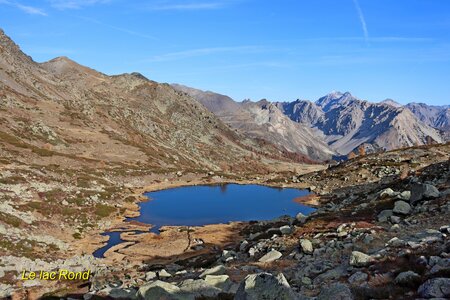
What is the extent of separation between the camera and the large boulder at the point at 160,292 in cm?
2415

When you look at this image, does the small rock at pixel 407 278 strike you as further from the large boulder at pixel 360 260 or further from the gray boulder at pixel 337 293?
the large boulder at pixel 360 260

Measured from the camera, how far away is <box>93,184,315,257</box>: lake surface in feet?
309

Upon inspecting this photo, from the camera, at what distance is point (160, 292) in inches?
963

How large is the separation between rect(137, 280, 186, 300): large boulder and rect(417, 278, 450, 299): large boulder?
13.5 m

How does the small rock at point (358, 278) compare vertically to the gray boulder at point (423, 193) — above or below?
below

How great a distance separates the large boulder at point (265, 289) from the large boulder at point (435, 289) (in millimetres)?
5741

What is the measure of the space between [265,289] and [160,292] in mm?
8256

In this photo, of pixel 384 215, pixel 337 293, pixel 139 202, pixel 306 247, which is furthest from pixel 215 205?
pixel 337 293

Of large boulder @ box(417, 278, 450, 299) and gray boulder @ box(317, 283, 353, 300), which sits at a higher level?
large boulder @ box(417, 278, 450, 299)

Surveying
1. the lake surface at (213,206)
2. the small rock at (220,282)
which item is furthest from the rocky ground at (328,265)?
the lake surface at (213,206)

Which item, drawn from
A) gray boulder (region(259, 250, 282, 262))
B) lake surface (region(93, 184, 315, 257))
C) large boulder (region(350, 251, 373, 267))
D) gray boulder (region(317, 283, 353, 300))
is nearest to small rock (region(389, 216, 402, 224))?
gray boulder (region(259, 250, 282, 262))

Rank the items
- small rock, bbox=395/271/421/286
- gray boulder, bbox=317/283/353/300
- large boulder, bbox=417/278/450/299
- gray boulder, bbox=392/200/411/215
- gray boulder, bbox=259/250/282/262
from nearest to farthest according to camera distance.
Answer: large boulder, bbox=417/278/450/299 < gray boulder, bbox=317/283/353/300 < small rock, bbox=395/271/421/286 < gray boulder, bbox=259/250/282/262 < gray boulder, bbox=392/200/411/215

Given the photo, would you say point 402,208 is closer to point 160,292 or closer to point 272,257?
point 272,257

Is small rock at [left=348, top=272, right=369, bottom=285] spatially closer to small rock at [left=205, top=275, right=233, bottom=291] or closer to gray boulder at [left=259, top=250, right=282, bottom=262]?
small rock at [left=205, top=275, right=233, bottom=291]
